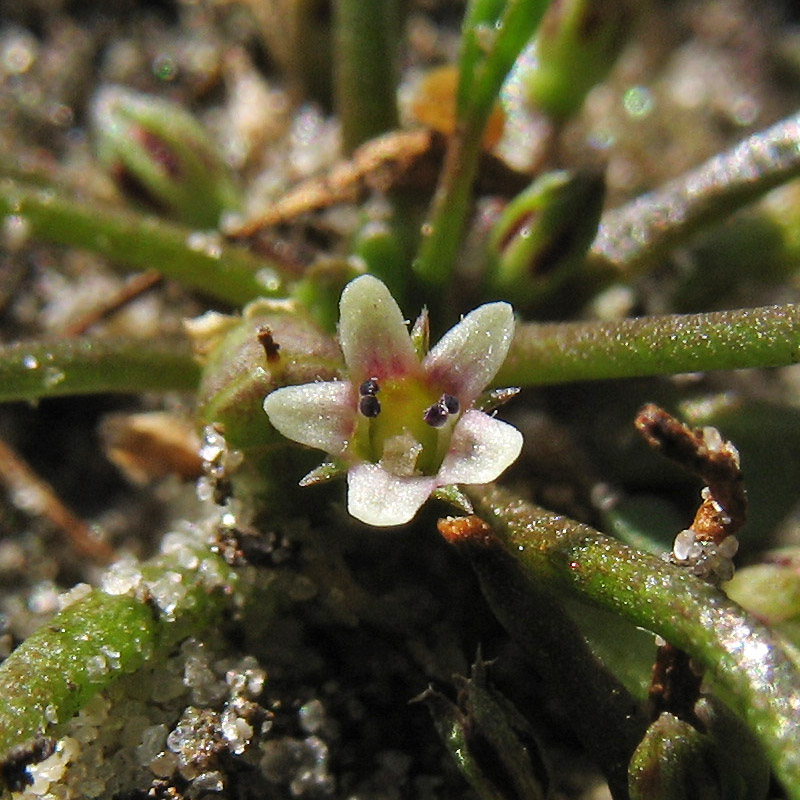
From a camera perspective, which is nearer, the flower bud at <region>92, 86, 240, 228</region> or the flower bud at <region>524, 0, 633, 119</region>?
the flower bud at <region>524, 0, 633, 119</region>

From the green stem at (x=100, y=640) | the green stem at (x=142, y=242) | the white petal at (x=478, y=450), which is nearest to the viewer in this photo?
the green stem at (x=100, y=640)

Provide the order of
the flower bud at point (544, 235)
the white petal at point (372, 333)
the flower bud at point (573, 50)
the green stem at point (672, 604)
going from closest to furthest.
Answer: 1. the green stem at point (672, 604)
2. the white petal at point (372, 333)
3. the flower bud at point (544, 235)
4. the flower bud at point (573, 50)

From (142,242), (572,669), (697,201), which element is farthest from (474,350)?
(142,242)

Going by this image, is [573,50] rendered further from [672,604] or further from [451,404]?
[672,604]

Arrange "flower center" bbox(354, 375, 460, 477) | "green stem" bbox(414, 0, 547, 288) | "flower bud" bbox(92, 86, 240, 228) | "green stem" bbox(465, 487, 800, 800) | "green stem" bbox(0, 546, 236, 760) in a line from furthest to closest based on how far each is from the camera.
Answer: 1. "flower bud" bbox(92, 86, 240, 228)
2. "green stem" bbox(414, 0, 547, 288)
3. "flower center" bbox(354, 375, 460, 477)
4. "green stem" bbox(0, 546, 236, 760)
5. "green stem" bbox(465, 487, 800, 800)

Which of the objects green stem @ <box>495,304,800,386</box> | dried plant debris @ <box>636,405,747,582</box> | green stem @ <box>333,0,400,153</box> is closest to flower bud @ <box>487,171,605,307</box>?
green stem @ <box>495,304,800,386</box>

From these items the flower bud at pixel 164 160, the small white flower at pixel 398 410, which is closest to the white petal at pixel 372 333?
the small white flower at pixel 398 410

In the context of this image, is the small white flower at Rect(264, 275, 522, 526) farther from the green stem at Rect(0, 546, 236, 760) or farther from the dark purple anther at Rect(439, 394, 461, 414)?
the green stem at Rect(0, 546, 236, 760)

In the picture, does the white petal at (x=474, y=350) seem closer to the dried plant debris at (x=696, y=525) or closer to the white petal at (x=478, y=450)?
the white petal at (x=478, y=450)

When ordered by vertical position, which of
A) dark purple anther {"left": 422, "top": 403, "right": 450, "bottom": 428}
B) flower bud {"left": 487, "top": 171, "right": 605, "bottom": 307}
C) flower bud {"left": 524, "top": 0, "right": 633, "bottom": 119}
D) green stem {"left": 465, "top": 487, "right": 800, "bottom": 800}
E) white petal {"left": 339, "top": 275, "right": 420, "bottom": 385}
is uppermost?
flower bud {"left": 524, "top": 0, "right": 633, "bottom": 119}
